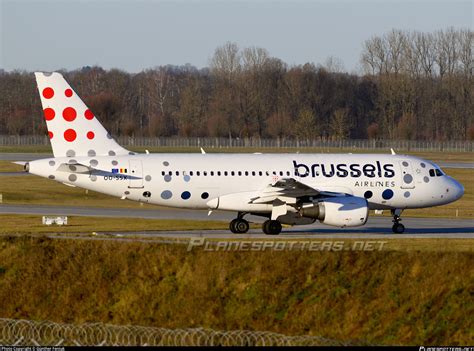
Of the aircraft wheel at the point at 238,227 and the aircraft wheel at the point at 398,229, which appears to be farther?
the aircraft wheel at the point at 398,229

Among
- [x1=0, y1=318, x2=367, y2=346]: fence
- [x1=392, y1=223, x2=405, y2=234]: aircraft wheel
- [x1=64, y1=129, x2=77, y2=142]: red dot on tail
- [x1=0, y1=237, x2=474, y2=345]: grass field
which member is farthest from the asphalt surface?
[x1=0, y1=318, x2=367, y2=346]: fence

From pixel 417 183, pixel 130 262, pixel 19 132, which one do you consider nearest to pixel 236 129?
pixel 19 132

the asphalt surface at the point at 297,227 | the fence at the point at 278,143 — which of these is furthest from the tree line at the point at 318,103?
the asphalt surface at the point at 297,227

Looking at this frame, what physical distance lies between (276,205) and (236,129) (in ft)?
397

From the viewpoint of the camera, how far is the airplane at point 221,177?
46.5 metres

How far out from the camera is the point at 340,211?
45.7 meters

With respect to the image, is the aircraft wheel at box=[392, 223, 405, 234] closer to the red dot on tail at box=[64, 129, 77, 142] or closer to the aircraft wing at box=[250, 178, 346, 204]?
the aircraft wing at box=[250, 178, 346, 204]

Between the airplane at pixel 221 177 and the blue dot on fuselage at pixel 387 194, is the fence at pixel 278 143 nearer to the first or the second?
the blue dot on fuselage at pixel 387 194

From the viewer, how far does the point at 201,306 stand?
3616cm

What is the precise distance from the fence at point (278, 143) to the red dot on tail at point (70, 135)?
95610 millimetres

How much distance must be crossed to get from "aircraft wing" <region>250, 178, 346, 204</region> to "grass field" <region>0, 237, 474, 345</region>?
8541mm

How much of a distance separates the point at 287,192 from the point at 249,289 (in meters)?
11.1

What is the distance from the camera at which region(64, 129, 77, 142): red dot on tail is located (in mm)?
47406

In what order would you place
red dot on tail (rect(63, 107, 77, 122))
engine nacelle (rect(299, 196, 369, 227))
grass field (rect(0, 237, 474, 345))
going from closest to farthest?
1. grass field (rect(0, 237, 474, 345))
2. engine nacelle (rect(299, 196, 369, 227))
3. red dot on tail (rect(63, 107, 77, 122))
